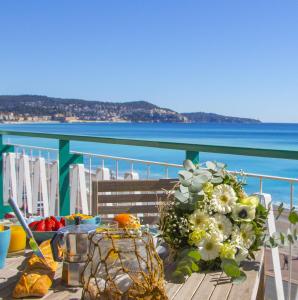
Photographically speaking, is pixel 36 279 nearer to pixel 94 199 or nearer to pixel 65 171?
pixel 94 199

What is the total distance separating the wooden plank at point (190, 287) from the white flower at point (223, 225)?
0.13m

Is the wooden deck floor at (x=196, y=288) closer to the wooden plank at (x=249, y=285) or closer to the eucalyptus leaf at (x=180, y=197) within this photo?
the wooden plank at (x=249, y=285)

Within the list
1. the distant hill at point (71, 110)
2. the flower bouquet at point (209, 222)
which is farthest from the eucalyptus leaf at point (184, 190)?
the distant hill at point (71, 110)

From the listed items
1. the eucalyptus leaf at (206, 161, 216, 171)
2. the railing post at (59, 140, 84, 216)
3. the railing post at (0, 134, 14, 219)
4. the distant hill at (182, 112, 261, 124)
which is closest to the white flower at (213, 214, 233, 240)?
the eucalyptus leaf at (206, 161, 216, 171)

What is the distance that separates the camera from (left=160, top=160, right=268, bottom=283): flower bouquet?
3.97 ft

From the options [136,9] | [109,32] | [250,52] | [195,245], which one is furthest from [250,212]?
[250,52]

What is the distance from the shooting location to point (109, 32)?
48219 millimetres

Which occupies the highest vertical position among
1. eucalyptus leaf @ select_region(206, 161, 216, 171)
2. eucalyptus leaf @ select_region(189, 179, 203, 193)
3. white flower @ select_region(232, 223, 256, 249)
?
eucalyptus leaf @ select_region(206, 161, 216, 171)

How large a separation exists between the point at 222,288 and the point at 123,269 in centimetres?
37

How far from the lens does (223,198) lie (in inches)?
50.6

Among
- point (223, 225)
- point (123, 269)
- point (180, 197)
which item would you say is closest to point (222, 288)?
point (223, 225)

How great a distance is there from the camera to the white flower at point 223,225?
1.23 meters

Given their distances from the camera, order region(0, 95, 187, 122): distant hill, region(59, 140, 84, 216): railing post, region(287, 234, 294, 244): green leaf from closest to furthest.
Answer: region(287, 234, 294, 244): green leaf < region(59, 140, 84, 216): railing post < region(0, 95, 187, 122): distant hill

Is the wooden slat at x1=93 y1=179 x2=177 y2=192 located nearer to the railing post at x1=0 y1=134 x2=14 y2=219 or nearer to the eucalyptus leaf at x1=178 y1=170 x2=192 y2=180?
the eucalyptus leaf at x1=178 y1=170 x2=192 y2=180
